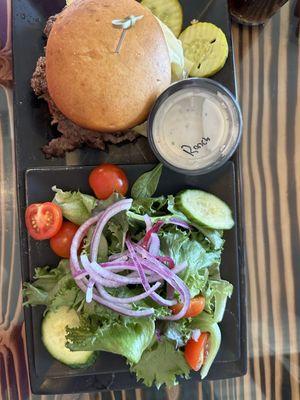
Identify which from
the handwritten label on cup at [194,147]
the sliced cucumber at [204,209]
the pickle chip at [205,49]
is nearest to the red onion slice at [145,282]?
the sliced cucumber at [204,209]

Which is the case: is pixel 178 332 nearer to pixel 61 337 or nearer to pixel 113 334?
pixel 113 334

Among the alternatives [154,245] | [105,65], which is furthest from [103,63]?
[154,245]

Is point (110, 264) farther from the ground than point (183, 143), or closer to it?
closer to it

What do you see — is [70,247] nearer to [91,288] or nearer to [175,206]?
[91,288]

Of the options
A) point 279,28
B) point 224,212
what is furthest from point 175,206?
point 279,28

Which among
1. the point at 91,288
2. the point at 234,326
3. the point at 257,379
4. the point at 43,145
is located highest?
the point at 43,145

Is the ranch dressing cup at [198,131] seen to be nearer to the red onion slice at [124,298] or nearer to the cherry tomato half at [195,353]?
the red onion slice at [124,298]
